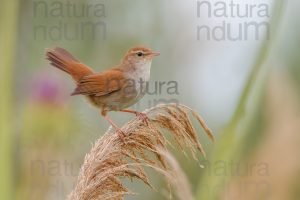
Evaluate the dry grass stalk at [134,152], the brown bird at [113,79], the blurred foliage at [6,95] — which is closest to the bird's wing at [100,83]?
the brown bird at [113,79]

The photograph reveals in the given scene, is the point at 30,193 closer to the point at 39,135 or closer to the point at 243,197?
the point at 39,135

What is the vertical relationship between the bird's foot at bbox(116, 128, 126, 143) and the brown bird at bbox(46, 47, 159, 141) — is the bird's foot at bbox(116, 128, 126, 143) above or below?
above

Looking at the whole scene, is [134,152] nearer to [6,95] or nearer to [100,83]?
[6,95]

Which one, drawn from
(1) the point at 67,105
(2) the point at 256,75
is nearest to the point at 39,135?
(1) the point at 67,105

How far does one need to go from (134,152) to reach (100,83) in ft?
5.33

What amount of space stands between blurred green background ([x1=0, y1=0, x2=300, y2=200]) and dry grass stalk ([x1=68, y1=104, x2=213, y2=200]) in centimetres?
17

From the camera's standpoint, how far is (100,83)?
13.9 feet

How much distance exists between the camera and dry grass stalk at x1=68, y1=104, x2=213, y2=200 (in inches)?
97.6

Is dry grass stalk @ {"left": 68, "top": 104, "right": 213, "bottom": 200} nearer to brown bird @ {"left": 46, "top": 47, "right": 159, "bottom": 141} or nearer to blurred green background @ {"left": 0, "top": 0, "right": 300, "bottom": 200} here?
blurred green background @ {"left": 0, "top": 0, "right": 300, "bottom": 200}

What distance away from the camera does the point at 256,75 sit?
244 centimetres

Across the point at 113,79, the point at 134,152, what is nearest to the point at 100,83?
the point at 113,79

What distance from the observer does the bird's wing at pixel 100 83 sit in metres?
4.16

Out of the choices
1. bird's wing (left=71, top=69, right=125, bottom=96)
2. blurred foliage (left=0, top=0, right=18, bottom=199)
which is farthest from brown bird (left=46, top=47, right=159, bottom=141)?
blurred foliage (left=0, top=0, right=18, bottom=199)

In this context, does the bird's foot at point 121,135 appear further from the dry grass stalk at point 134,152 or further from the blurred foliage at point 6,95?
the blurred foliage at point 6,95
